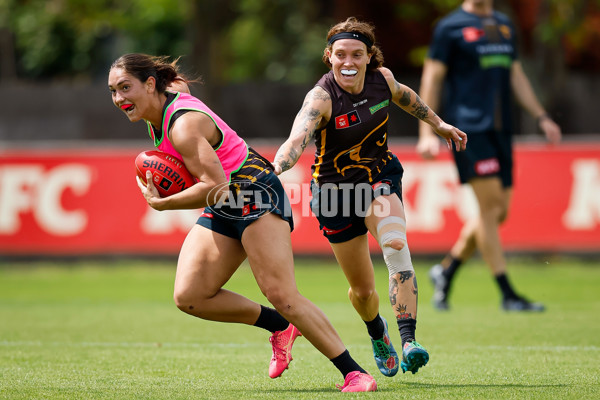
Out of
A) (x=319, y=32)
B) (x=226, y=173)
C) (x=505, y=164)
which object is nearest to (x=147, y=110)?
(x=226, y=173)

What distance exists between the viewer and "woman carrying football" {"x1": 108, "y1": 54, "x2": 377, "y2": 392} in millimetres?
5594

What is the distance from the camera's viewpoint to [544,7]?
17234mm

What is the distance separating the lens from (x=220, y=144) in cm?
585

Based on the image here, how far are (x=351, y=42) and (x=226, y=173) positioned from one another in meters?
1.17

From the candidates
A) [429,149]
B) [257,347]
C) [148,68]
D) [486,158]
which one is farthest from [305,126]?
[486,158]

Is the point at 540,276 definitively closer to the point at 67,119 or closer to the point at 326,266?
the point at 326,266

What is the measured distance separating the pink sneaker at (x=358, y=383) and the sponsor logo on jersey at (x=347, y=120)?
5.19ft

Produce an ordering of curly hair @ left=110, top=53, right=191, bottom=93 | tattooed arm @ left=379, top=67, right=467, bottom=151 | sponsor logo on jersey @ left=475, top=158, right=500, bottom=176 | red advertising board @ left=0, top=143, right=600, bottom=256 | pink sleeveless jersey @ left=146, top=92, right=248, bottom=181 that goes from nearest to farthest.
Result: pink sleeveless jersey @ left=146, top=92, right=248, bottom=181, curly hair @ left=110, top=53, right=191, bottom=93, tattooed arm @ left=379, top=67, right=467, bottom=151, sponsor logo on jersey @ left=475, top=158, right=500, bottom=176, red advertising board @ left=0, top=143, right=600, bottom=256

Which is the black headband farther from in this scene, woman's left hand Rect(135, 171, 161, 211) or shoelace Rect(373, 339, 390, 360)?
shoelace Rect(373, 339, 390, 360)

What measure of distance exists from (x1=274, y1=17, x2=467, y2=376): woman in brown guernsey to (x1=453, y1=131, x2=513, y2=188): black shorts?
3.24m

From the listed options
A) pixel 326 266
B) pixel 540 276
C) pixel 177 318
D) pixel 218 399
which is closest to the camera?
pixel 218 399

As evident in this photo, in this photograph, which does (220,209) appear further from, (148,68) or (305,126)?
(148,68)

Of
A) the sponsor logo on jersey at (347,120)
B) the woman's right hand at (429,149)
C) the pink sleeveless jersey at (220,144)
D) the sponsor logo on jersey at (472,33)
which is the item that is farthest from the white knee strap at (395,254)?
the sponsor logo on jersey at (472,33)

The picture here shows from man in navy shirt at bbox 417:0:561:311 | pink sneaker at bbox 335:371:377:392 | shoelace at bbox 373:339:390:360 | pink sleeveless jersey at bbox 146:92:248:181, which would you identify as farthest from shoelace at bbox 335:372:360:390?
man in navy shirt at bbox 417:0:561:311
